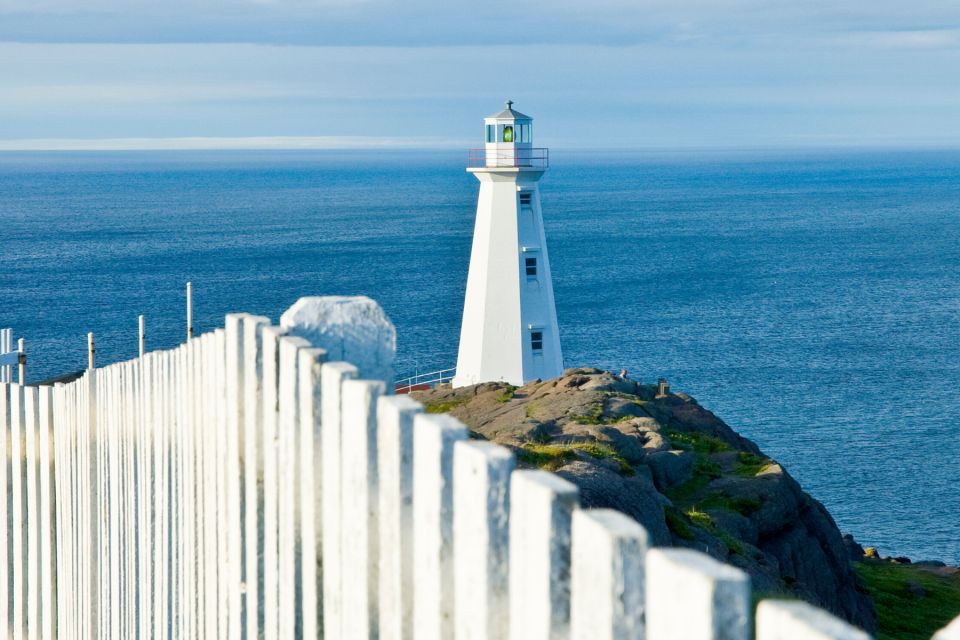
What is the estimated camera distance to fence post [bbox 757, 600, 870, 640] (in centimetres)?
127

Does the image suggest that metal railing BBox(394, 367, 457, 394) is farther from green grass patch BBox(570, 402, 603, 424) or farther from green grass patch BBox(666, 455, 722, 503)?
green grass patch BBox(666, 455, 722, 503)

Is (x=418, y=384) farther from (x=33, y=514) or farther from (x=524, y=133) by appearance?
(x=33, y=514)

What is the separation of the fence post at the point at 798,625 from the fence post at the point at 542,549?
0.36m

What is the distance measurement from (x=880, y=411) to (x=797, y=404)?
3.31 metres

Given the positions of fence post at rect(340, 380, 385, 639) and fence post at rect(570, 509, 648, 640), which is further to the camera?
fence post at rect(340, 380, 385, 639)

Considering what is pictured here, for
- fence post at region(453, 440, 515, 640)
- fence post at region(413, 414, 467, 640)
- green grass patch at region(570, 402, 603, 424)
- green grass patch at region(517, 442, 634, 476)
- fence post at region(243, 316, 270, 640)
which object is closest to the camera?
fence post at region(453, 440, 515, 640)

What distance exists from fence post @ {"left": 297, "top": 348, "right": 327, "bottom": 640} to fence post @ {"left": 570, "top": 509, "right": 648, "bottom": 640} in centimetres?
106

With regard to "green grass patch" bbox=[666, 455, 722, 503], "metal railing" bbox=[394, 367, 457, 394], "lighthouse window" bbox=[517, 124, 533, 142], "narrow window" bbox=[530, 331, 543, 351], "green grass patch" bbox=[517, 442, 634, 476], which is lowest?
"metal railing" bbox=[394, 367, 457, 394]

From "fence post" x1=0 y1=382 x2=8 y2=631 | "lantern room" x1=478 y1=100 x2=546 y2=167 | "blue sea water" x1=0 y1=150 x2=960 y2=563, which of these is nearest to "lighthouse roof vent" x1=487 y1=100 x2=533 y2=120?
"lantern room" x1=478 y1=100 x2=546 y2=167

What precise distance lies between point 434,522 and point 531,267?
31.0m

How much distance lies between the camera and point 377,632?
7.98 ft

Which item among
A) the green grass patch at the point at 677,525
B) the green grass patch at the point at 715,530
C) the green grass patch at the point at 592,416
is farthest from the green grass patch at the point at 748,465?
the green grass patch at the point at 677,525

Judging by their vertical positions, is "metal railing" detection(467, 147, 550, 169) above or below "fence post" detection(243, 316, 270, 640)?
above

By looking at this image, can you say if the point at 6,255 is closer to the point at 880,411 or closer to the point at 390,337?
the point at 880,411
